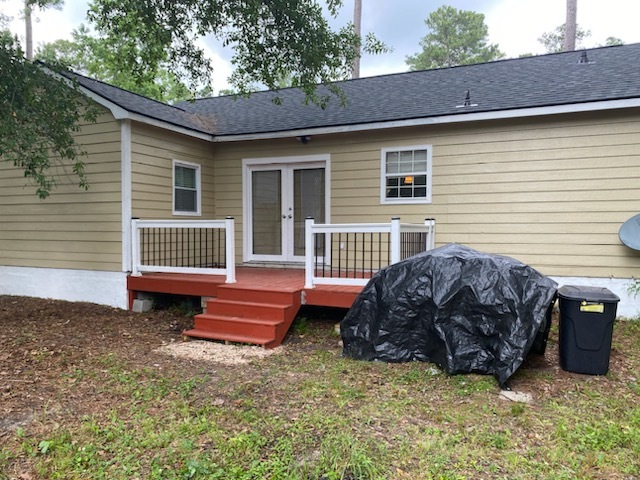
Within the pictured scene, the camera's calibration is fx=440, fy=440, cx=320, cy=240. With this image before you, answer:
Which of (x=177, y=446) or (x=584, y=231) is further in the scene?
(x=584, y=231)

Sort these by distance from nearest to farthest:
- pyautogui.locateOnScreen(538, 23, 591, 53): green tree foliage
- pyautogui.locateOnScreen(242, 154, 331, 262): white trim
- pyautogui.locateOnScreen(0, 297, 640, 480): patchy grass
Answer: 1. pyautogui.locateOnScreen(0, 297, 640, 480): patchy grass
2. pyautogui.locateOnScreen(242, 154, 331, 262): white trim
3. pyautogui.locateOnScreen(538, 23, 591, 53): green tree foliage

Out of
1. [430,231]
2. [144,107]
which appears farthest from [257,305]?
[144,107]

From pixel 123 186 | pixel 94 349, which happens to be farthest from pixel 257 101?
pixel 94 349

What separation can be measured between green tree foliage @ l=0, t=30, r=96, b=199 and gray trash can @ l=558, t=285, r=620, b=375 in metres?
6.07

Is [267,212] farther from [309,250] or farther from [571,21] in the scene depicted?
[571,21]

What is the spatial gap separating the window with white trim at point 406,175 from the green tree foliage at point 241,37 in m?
1.54

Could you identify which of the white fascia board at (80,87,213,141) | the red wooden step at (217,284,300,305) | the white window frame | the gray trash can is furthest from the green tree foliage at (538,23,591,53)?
the red wooden step at (217,284,300,305)

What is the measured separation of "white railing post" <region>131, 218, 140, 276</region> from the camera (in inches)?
256

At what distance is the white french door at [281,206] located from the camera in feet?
25.5

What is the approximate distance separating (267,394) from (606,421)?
2473mm

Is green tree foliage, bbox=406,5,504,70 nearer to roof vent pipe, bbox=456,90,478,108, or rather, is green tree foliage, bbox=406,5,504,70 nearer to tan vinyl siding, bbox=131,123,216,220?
roof vent pipe, bbox=456,90,478,108

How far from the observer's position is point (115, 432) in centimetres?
294

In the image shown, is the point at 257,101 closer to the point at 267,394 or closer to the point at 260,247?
the point at 260,247

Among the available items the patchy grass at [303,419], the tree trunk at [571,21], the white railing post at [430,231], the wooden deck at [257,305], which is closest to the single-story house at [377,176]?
the white railing post at [430,231]
